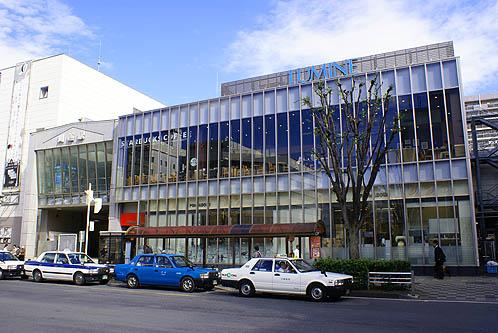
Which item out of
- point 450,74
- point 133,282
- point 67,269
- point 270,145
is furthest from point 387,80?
point 67,269

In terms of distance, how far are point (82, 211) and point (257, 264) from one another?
29087 mm

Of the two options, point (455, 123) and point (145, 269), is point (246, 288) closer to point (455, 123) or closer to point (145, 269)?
point (145, 269)

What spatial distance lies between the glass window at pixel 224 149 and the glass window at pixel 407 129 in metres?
11.1

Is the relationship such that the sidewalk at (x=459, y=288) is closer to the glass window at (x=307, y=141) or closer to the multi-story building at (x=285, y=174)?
the multi-story building at (x=285, y=174)

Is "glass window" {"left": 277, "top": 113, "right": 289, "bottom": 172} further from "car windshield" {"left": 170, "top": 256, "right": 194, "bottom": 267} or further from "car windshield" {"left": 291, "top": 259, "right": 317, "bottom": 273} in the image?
"car windshield" {"left": 291, "top": 259, "right": 317, "bottom": 273}

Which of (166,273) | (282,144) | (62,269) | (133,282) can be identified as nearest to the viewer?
(166,273)

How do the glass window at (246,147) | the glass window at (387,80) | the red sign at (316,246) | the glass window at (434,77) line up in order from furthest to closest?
the glass window at (246,147), the glass window at (387,80), the glass window at (434,77), the red sign at (316,246)

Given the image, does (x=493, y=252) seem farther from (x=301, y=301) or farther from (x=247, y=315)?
(x=247, y=315)

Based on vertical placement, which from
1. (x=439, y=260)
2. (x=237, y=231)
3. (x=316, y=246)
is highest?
(x=237, y=231)

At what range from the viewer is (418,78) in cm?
2519

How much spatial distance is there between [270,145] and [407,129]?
27.0 ft

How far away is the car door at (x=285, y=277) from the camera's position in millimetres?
15422

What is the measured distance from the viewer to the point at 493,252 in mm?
26531

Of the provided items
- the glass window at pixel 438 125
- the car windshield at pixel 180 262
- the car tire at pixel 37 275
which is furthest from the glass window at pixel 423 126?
the car tire at pixel 37 275
